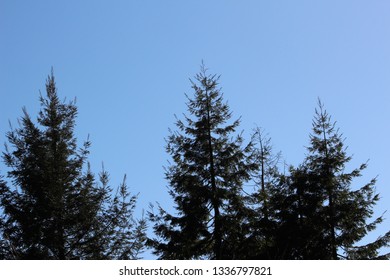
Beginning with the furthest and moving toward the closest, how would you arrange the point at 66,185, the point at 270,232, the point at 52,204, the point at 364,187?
1. the point at 270,232
2. the point at 364,187
3. the point at 66,185
4. the point at 52,204

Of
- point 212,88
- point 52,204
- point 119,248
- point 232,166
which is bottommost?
point 119,248

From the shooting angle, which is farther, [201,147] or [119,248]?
[201,147]

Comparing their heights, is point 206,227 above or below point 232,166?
below

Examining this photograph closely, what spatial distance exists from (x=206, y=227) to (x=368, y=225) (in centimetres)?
753

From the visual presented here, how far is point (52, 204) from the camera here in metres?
18.9

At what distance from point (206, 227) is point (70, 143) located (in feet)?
24.0

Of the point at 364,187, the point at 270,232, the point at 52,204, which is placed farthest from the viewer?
the point at 270,232
